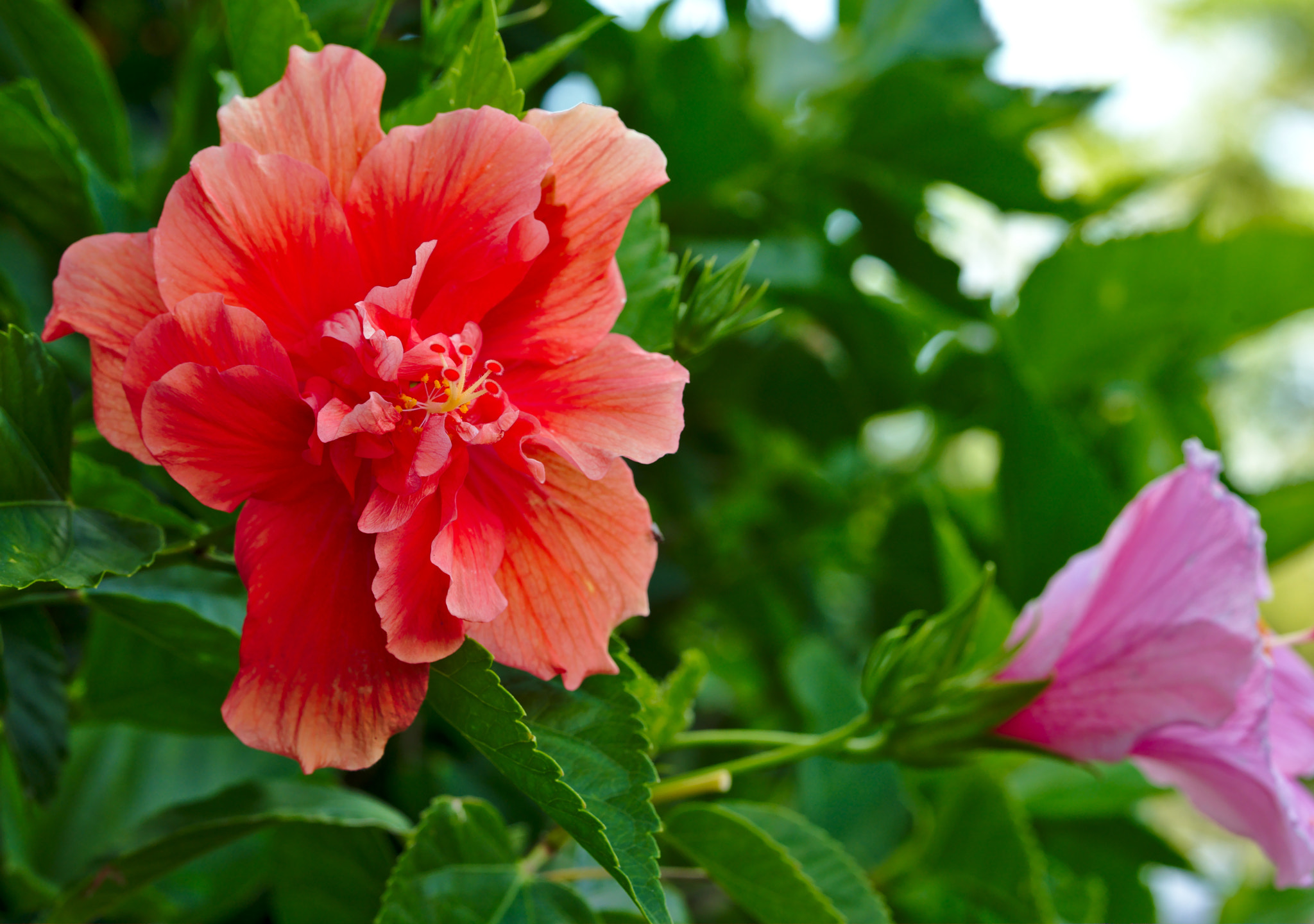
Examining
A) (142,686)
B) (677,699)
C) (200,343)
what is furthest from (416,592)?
(142,686)

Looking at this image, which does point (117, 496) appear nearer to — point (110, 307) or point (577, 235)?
point (110, 307)

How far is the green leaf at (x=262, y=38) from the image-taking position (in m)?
0.42

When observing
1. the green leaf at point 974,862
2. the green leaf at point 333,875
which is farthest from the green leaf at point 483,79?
the green leaf at point 974,862

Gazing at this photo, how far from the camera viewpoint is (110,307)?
0.35m

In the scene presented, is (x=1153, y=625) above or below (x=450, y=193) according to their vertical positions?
below

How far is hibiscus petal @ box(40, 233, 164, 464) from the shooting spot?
350 millimetres

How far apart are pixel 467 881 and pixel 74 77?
550mm

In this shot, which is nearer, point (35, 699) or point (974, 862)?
point (35, 699)

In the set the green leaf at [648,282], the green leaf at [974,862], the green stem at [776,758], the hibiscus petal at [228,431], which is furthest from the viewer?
the green leaf at [974,862]

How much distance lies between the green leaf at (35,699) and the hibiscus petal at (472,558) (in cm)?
26

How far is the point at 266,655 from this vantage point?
342 mm

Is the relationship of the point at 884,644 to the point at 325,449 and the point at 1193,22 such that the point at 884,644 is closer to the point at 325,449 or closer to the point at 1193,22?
the point at 325,449

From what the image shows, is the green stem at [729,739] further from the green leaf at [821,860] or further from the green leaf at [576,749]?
the green leaf at [576,749]

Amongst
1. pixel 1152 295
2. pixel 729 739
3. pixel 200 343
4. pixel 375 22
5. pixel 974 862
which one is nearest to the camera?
pixel 200 343
